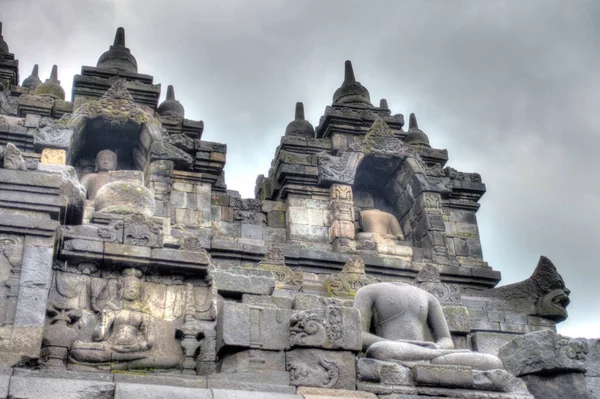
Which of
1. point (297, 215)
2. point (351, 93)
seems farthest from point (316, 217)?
point (351, 93)

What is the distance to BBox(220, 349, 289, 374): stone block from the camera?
9609 mm

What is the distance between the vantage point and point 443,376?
382 inches

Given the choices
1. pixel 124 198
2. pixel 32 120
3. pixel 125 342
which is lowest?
pixel 125 342

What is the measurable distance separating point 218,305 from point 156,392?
79.4 inches

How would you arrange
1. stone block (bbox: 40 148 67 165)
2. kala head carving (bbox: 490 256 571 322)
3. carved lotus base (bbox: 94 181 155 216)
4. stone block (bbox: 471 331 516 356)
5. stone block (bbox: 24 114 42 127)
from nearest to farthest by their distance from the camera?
1. stone block (bbox: 471 331 516 356)
2. carved lotus base (bbox: 94 181 155 216)
3. kala head carving (bbox: 490 256 571 322)
4. stone block (bbox: 40 148 67 165)
5. stone block (bbox: 24 114 42 127)

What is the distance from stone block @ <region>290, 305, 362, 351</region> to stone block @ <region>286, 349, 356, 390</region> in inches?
3.5

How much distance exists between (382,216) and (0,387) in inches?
554

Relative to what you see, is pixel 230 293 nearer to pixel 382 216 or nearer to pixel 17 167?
pixel 17 167

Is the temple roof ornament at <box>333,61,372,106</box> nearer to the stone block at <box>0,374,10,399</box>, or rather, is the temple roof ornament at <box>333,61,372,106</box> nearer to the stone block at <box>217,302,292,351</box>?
the stone block at <box>217,302,292,351</box>

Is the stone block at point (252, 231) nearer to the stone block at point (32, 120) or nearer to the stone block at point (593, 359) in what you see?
the stone block at point (32, 120)

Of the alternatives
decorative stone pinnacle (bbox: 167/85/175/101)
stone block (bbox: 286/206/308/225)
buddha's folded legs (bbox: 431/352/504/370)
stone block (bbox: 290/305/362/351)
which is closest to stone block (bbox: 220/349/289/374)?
stone block (bbox: 290/305/362/351)

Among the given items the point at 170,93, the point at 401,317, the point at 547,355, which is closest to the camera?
the point at 547,355

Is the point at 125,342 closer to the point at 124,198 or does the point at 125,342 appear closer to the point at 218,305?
the point at 218,305

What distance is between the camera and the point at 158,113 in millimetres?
22906
